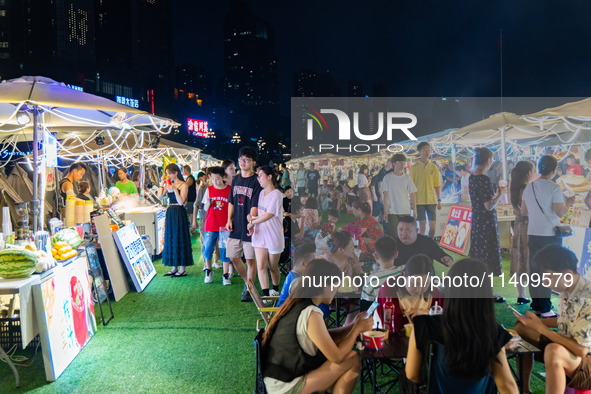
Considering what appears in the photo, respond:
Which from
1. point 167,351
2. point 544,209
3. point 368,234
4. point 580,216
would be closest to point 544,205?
point 544,209

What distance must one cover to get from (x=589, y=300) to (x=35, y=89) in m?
4.81

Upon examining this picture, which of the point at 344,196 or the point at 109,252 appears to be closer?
the point at 109,252

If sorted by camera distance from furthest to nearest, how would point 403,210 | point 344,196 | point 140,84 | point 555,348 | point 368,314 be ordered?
1. point 140,84
2. point 344,196
3. point 403,210
4. point 368,314
5. point 555,348

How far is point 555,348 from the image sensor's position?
8.73 feet

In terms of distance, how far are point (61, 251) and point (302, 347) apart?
2847mm

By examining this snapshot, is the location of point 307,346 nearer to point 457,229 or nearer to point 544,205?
point 544,205

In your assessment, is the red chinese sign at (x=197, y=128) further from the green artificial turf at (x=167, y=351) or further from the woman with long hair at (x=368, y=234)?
the woman with long hair at (x=368, y=234)

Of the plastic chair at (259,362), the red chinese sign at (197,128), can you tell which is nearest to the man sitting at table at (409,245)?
the plastic chair at (259,362)

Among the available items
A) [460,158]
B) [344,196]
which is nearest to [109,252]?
[344,196]

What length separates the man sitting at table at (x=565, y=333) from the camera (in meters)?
2.65

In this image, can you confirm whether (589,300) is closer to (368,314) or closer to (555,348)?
(555,348)

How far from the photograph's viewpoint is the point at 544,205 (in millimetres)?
5168

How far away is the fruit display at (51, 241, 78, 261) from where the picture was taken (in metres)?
4.23

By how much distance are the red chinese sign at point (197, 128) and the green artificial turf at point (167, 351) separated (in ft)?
197
